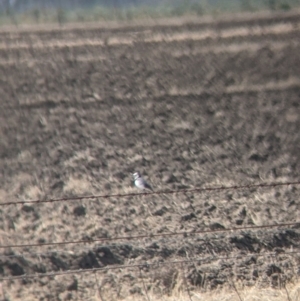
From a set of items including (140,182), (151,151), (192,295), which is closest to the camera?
(192,295)

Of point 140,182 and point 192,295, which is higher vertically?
point 140,182

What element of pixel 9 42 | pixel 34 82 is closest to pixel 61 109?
pixel 34 82

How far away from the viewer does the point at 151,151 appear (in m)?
4.70

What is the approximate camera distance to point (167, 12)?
528 centimetres

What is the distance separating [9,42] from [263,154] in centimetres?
177

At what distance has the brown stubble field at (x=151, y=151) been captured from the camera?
163 inches

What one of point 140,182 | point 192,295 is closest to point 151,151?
point 140,182

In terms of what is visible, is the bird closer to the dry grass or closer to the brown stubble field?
the brown stubble field

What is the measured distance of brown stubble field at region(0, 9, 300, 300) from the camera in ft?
13.6

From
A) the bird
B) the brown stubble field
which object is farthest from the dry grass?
the bird

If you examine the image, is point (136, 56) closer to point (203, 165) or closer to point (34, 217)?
point (203, 165)

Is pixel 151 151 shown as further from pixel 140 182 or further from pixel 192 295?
pixel 192 295

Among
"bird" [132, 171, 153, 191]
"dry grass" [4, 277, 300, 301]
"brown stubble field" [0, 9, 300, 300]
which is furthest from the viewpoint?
"bird" [132, 171, 153, 191]

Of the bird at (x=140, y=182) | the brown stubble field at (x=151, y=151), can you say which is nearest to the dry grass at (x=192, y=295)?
the brown stubble field at (x=151, y=151)
